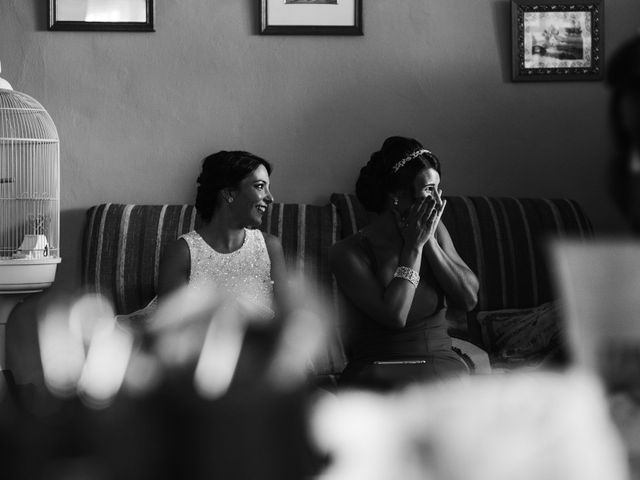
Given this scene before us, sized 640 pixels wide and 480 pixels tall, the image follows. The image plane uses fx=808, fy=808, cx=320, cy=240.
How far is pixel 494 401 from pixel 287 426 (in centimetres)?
8

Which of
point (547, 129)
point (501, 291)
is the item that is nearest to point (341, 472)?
point (501, 291)

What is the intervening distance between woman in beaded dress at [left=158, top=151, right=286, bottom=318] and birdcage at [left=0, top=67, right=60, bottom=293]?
658 millimetres

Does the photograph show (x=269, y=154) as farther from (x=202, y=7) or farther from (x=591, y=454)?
(x=591, y=454)

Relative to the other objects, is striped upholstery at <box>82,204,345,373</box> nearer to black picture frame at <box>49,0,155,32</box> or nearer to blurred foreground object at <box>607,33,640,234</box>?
black picture frame at <box>49,0,155,32</box>

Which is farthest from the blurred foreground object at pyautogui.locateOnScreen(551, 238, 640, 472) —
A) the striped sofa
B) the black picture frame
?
the black picture frame

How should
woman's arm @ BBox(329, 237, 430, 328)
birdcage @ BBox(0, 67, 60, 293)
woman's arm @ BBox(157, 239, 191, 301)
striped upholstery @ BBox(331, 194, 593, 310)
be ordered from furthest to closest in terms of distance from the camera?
1. birdcage @ BBox(0, 67, 60, 293)
2. striped upholstery @ BBox(331, 194, 593, 310)
3. woman's arm @ BBox(157, 239, 191, 301)
4. woman's arm @ BBox(329, 237, 430, 328)

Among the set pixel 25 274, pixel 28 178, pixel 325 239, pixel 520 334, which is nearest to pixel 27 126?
pixel 28 178

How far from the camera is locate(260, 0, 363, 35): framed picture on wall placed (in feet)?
11.1

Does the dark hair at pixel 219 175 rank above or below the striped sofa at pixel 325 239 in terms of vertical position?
above

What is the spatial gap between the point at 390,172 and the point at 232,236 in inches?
29.0

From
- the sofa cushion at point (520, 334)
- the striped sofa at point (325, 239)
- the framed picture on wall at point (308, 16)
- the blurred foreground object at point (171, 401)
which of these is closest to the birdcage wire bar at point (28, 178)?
the striped sofa at point (325, 239)

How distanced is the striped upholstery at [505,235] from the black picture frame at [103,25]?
110 centimetres

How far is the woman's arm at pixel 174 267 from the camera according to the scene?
2734 mm

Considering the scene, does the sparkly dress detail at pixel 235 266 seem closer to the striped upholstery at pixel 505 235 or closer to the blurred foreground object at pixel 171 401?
the striped upholstery at pixel 505 235
